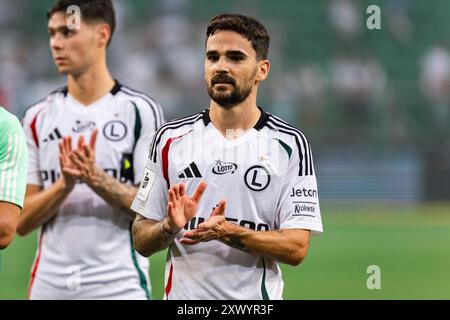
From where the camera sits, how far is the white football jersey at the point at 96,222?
632cm

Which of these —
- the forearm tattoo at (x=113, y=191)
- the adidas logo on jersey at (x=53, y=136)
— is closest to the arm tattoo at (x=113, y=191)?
the forearm tattoo at (x=113, y=191)

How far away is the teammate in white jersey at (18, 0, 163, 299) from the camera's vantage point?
632cm

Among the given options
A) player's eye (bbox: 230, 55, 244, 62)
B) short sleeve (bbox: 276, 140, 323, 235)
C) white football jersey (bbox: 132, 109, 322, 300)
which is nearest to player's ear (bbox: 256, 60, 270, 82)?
player's eye (bbox: 230, 55, 244, 62)

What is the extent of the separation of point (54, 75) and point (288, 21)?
5.56m

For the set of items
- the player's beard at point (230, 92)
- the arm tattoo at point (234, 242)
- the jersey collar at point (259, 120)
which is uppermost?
the player's beard at point (230, 92)

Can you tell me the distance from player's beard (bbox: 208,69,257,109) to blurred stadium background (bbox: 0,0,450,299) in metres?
11.8

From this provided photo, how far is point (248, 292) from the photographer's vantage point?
5051mm

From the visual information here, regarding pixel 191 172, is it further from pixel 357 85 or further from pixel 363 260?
pixel 357 85

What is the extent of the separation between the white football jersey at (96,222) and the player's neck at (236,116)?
49.6 inches

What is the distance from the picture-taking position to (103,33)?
6547mm

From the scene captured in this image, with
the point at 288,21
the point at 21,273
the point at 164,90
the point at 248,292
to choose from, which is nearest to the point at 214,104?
the point at 248,292

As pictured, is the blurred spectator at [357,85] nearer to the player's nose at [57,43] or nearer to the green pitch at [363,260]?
the green pitch at [363,260]
